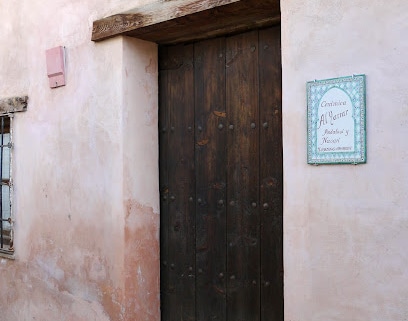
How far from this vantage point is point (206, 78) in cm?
336

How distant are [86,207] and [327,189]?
1921mm

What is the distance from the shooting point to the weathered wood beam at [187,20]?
9.40 ft

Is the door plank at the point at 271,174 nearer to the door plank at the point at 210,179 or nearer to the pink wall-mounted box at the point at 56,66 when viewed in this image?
the door plank at the point at 210,179

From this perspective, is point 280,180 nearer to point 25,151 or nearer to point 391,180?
point 391,180

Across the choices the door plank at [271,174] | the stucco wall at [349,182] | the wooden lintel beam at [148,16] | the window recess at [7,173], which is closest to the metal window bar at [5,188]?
the window recess at [7,173]

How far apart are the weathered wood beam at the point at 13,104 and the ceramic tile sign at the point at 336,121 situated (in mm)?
2669

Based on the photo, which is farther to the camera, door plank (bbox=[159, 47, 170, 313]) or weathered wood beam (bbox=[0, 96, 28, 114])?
weathered wood beam (bbox=[0, 96, 28, 114])

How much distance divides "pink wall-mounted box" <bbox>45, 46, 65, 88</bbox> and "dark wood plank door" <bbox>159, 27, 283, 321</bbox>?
0.78m

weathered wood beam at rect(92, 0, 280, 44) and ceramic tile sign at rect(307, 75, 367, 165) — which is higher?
weathered wood beam at rect(92, 0, 280, 44)

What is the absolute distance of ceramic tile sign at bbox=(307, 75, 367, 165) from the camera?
2359 mm

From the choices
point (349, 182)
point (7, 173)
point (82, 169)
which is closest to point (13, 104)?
point (7, 173)

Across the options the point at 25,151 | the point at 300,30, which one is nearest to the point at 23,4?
the point at 25,151

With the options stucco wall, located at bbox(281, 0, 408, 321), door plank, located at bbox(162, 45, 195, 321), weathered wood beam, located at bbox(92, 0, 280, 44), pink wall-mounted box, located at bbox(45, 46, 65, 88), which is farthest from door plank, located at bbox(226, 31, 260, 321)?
pink wall-mounted box, located at bbox(45, 46, 65, 88)

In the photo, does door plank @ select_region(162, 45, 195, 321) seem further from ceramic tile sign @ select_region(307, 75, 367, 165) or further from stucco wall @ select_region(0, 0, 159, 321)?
ceramic tile sign @ select_region(307, 75, 367, 165)
